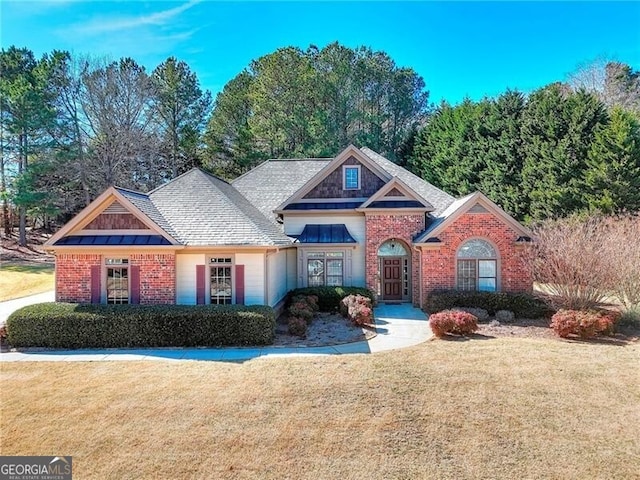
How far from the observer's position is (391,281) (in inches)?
741

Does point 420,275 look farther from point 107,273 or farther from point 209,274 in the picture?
point 107,273

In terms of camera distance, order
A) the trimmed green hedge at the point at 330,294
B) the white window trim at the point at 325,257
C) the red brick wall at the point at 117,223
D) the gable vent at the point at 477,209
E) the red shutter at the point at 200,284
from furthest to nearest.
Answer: the white window trim at the point at 325,257
the trimmed green hedge at the point at 330,294
the gable vent at the point at 477,209
the red shutter at the point at 200,284
the red brick wall at the point at 117,223

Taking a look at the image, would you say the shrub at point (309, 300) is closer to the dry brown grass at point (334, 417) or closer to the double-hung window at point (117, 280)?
the dry brown grass at point (334, 417)

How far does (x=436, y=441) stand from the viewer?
6484mm

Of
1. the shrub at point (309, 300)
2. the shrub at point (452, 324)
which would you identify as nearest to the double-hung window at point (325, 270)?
the shrub at point (309, 300)

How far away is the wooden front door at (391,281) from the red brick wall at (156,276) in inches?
393

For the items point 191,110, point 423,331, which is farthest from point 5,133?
point 423,331

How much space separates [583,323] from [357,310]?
23.5 ft

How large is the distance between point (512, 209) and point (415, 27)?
19695 millimetres

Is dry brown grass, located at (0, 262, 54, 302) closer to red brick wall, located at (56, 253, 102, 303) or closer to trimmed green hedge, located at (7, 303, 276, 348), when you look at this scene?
red brick wall, located at (56, 253, 102, 303)

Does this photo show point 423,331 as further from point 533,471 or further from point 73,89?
point 73,89

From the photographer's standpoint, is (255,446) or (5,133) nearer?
(255,446)

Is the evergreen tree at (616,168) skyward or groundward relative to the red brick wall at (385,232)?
skyward

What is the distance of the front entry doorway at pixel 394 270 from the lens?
1862 cm
